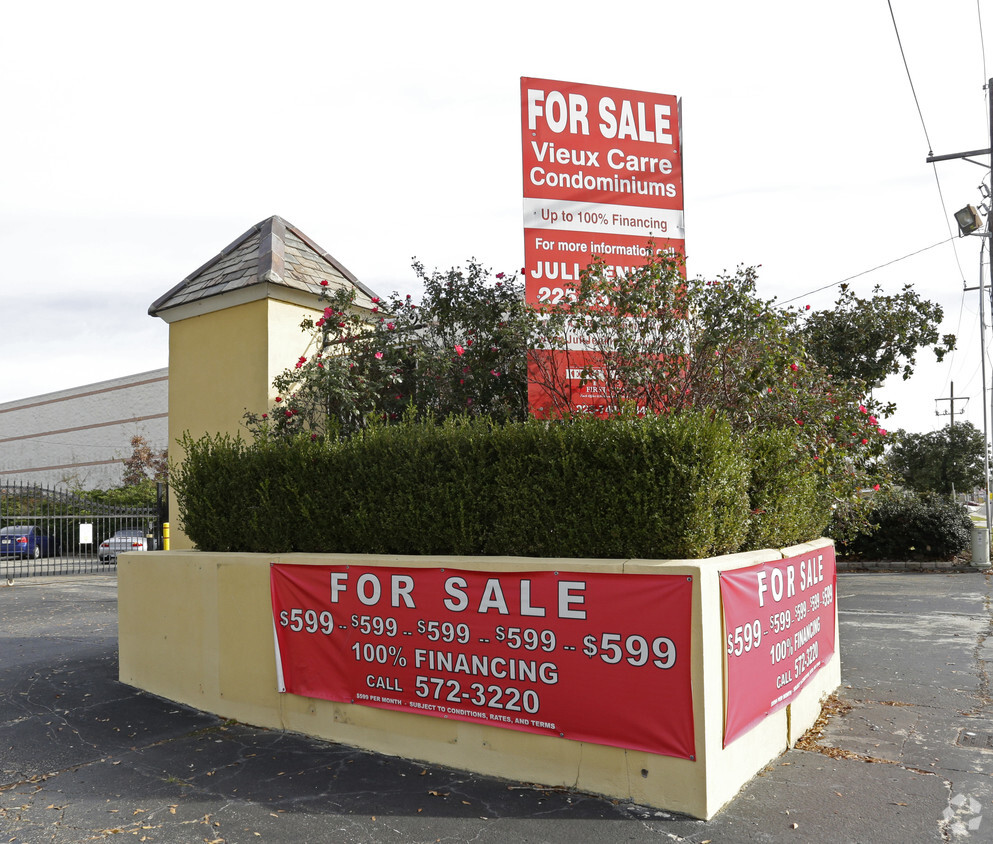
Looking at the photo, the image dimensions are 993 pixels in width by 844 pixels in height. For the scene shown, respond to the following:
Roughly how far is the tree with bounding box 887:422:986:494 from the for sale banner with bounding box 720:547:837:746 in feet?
75.4

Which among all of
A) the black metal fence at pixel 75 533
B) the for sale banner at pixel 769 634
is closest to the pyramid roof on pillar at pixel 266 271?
the for sale banner at pixel 769 634

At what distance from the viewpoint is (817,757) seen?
5.75 meters

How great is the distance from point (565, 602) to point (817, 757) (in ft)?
7.54

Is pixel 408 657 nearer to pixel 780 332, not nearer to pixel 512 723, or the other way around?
pixel 512 723

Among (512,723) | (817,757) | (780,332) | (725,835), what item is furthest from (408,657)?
(780,332)

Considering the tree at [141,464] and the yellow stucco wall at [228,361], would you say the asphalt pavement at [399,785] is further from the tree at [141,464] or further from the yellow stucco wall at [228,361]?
the tree at [141,464]

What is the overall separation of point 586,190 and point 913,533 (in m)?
16.9

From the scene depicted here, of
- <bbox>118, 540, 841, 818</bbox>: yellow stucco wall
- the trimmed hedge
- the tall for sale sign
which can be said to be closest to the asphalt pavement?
<bbox>118, 540, 841, 818</bbox>: yellow stucco wall

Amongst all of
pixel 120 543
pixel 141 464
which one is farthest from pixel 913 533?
pixel 141 464

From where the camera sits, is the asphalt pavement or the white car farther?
the white car

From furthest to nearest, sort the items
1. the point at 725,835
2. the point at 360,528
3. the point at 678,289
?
the point at 678,289
the point at 360,528
the point at 725,835

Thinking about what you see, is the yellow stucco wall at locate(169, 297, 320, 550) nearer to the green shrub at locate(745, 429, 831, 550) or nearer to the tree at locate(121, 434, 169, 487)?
the green shrub at locate(745, 429, 831, 550)

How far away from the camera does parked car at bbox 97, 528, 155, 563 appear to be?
77.9 feet

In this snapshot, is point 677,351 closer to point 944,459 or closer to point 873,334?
point 873,334
